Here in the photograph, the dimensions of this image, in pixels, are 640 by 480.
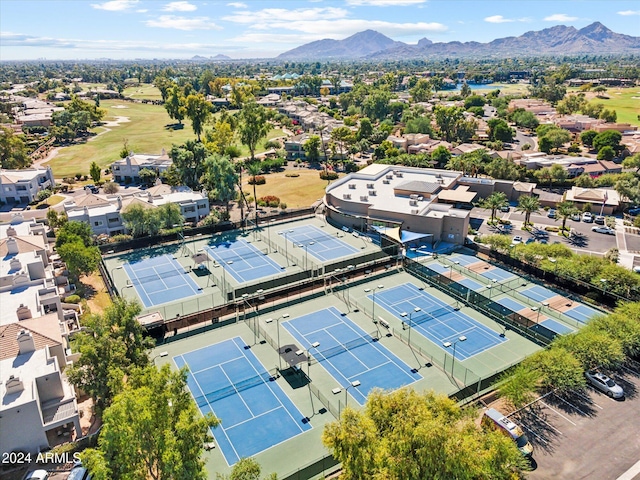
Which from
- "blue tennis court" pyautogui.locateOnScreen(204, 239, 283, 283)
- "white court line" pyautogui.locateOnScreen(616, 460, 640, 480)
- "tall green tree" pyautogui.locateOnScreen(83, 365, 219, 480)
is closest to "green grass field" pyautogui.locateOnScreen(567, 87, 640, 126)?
"blue tennis court" pyautogui.locateOnScreen(204, 239, 283, 283)

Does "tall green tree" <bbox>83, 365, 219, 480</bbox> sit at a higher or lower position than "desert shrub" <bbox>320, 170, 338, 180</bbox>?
higher

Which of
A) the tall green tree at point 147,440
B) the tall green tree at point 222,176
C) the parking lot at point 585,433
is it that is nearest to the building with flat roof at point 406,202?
the tall green tree at point 222,176

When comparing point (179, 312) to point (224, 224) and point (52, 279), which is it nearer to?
point (52, 279)

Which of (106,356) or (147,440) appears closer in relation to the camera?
(147,440)

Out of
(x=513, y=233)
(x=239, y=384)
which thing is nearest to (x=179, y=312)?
(x=239, y=384)

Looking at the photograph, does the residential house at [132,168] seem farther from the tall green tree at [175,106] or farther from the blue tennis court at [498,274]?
the blue tennis court at [498,274]

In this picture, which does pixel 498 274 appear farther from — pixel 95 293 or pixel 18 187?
pixel 18 187

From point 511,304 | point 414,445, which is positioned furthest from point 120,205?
point 414,445

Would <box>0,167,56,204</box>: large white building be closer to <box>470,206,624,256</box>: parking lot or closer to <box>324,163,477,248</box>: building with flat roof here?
<box>324,163,477,248</box>: building with flat roof
